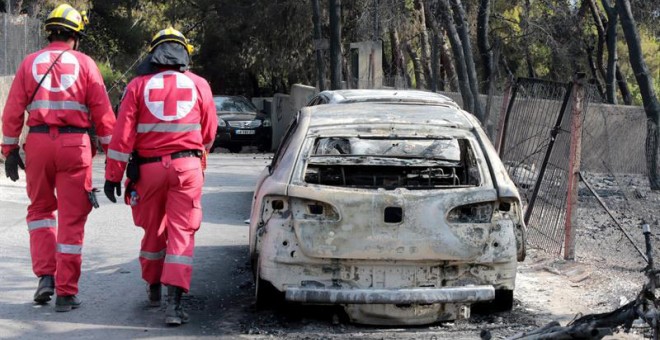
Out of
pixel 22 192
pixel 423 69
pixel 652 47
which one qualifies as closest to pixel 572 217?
pixel 22 192

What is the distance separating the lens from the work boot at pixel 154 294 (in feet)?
23.8

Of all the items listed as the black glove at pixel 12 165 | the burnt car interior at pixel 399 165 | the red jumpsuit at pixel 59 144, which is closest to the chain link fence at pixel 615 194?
the burnt car interior at pixel 399 165

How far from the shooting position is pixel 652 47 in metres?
38.5

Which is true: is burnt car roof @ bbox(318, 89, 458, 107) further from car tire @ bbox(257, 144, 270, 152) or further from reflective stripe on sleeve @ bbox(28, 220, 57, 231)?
car tire @ bbox(257, 144, 270, 152)

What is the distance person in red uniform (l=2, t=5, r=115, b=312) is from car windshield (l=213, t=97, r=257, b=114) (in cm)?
2079

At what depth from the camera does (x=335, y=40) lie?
22062 mm

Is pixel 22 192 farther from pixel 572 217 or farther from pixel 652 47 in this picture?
pixel 652 47

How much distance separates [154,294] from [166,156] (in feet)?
3.45

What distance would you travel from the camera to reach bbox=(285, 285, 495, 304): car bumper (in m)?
6.28

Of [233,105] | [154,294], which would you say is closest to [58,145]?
[154,294]

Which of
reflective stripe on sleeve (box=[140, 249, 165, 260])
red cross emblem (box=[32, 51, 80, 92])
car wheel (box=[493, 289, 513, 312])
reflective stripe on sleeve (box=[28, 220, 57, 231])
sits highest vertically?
red cross emblem (box=[32, 51, 80, 92])

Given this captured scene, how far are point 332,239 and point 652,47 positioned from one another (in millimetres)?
34606

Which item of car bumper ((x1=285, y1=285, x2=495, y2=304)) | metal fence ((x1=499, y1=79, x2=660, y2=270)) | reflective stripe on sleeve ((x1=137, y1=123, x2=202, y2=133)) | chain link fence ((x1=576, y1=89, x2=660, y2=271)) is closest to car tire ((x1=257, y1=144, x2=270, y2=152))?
chain link fence ((x1=576, y1=89, x2=660, y2=271))

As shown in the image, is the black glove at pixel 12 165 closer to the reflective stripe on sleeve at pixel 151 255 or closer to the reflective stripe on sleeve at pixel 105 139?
the reflective stripe on sleeve at pixel 105 139
